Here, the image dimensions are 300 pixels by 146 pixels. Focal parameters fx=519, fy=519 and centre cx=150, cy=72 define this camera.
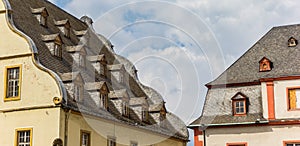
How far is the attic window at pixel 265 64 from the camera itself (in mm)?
31253

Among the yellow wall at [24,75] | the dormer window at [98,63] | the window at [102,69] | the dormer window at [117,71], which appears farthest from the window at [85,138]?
the dormer window at [117,71]

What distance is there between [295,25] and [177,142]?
1222 centimetres

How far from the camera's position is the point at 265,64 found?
103 feet

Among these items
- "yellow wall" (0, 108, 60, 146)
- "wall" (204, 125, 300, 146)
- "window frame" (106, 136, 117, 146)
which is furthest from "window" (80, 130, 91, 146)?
"wall" (204, 125, 300, 146)

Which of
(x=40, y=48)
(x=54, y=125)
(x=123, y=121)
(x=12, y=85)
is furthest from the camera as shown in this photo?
(x=123, y=121)

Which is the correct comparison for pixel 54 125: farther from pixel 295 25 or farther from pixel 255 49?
pixel 295 25

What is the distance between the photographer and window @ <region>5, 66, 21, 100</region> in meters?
26.3

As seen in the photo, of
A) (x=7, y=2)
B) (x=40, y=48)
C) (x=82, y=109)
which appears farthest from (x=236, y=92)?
(x=7, y=2)

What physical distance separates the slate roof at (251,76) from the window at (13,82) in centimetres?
1084

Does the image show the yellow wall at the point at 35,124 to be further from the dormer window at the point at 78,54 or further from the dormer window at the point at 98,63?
the dormer window at the point at 98,63

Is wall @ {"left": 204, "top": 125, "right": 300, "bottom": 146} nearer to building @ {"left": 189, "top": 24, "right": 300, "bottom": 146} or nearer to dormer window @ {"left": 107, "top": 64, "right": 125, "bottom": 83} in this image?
building @ {"left": 189, "top": 24, "right": 300, "bottom": 146}

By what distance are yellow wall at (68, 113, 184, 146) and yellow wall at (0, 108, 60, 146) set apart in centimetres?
111

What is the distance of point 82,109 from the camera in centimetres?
2658

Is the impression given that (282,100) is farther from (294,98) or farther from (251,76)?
(251,76)
